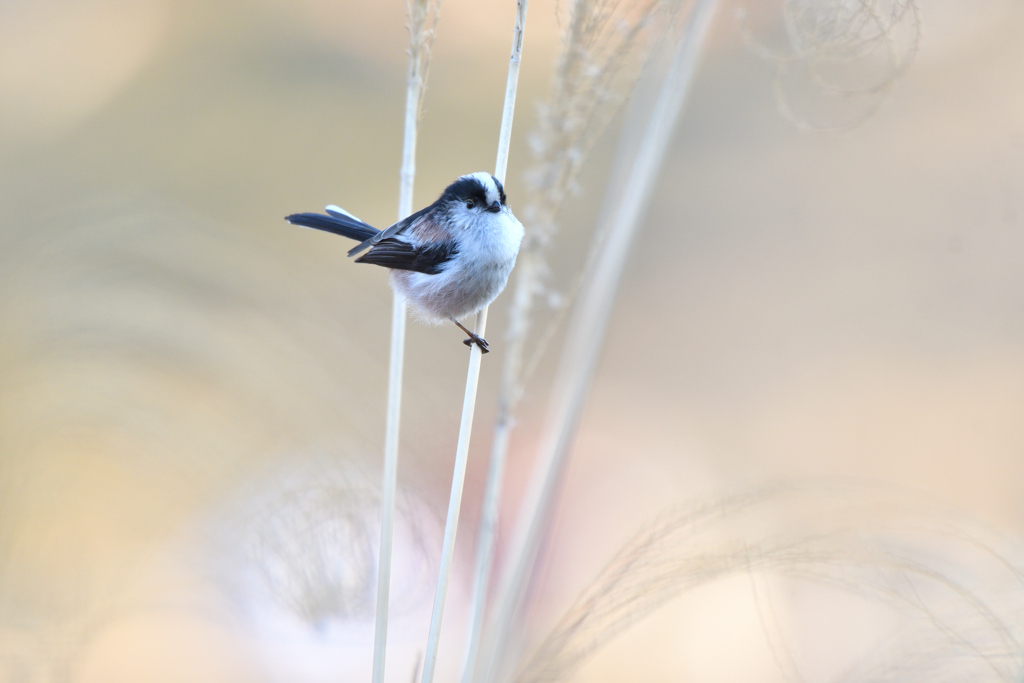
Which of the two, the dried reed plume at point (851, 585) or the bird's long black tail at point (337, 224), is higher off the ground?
the bird's long black tail at point (337, 224)

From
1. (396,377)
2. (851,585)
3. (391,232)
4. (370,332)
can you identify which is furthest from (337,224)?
(370,332)

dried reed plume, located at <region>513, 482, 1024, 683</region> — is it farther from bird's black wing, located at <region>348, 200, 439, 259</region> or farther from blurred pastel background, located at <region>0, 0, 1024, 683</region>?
bird's black wing, located at <region>348, 200, 439, 259</region>

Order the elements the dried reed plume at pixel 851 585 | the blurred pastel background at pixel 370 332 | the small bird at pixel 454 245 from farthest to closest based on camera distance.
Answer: the blurred pastel background at pixel 370 332 < the small bird at pixel 454 245 < the dried reed plume at pixel 851 585

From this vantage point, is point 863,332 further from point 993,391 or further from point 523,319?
point 523,319

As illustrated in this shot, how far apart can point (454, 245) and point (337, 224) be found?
5.2 inches

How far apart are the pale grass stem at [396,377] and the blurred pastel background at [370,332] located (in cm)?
24

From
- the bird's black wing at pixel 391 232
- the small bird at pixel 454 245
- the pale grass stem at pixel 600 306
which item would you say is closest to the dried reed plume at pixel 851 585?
the pale grass stem at pixel 600 306

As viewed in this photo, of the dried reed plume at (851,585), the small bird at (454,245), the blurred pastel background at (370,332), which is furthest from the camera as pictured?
the blurred pastel background at (370,332)

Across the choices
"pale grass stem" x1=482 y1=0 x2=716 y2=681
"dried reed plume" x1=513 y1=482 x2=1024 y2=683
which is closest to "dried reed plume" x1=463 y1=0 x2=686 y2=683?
"pale grass stem" x1=482 y1=0 x2=716 y2=681

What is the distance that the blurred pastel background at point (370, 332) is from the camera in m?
0.94

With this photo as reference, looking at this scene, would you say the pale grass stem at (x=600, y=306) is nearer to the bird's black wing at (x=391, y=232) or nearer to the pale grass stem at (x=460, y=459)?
the pale grass stem at (x=460, y=459)

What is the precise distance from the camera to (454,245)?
27.4 inches

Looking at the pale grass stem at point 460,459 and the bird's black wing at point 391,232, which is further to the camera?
the bird's black wing at point 391,232

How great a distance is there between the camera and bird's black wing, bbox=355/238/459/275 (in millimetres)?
694
